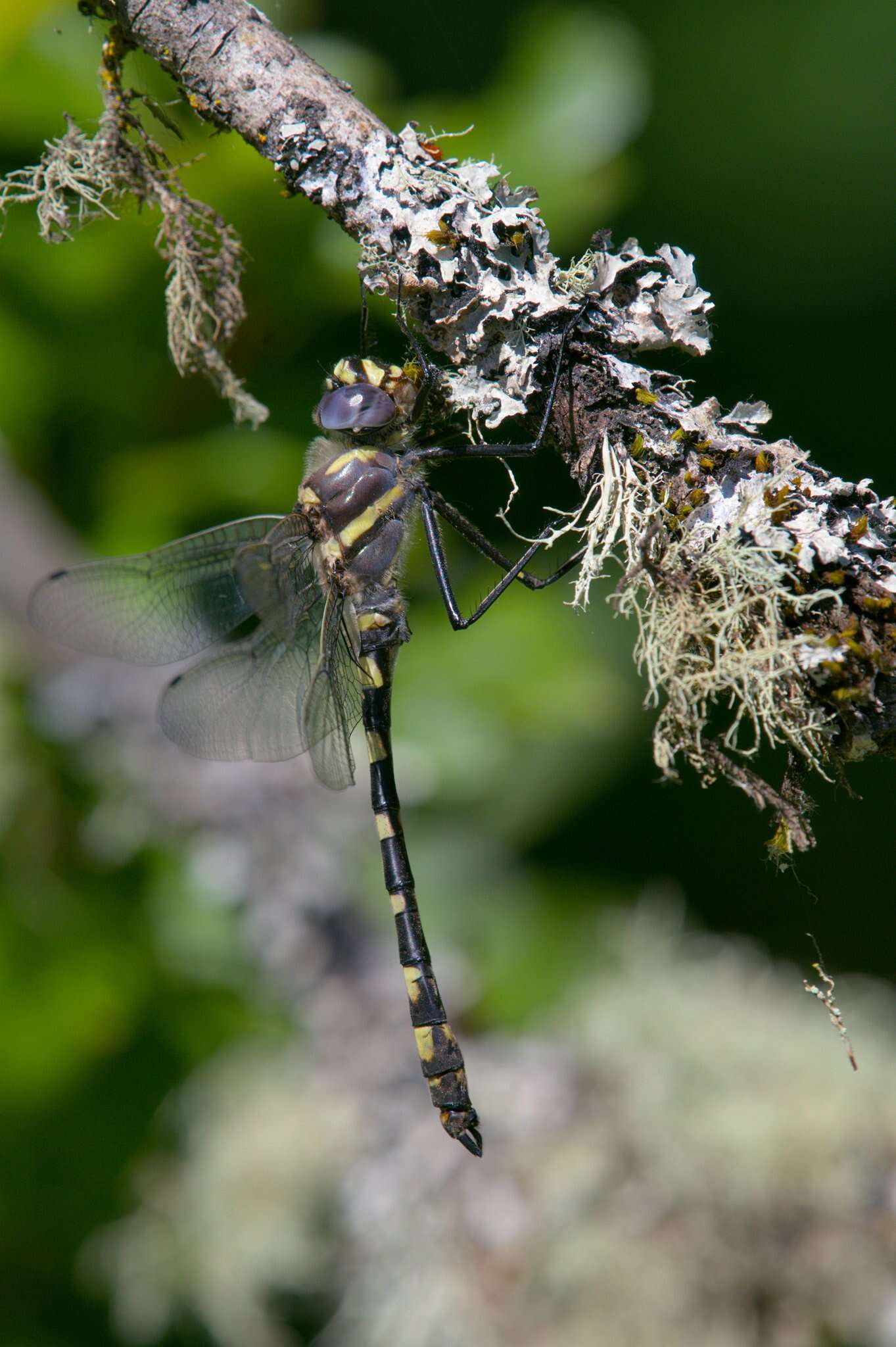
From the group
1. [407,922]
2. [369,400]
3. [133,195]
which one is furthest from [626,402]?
[407,922]

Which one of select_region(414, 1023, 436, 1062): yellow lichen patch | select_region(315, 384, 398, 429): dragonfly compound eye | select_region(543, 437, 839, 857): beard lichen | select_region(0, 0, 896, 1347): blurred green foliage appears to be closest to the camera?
select_region(543, 437, 839, 857): beard lichen

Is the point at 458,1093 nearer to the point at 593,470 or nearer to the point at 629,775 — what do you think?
the point at 593,470

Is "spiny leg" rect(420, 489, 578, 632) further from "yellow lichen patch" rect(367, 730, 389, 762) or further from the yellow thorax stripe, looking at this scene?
"yellow lichen patch" rect(367, 730, 389, 762)

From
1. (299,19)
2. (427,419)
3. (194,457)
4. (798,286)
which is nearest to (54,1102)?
(194,457)

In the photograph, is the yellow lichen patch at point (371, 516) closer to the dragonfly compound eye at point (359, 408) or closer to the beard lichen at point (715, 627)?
the dragonfly compound eye at point (359, 408)

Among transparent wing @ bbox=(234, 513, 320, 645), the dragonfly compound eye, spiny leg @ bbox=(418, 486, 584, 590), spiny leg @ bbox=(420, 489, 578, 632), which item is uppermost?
the dragonfly compound eye

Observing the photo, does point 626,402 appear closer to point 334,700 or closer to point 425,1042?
point 334,700

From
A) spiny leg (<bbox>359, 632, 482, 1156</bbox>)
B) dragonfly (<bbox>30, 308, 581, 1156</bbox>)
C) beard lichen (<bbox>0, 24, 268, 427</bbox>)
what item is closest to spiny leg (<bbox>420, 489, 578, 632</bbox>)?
dragonfly (<bbox>30, 308, 581, 1156</bbox>)
